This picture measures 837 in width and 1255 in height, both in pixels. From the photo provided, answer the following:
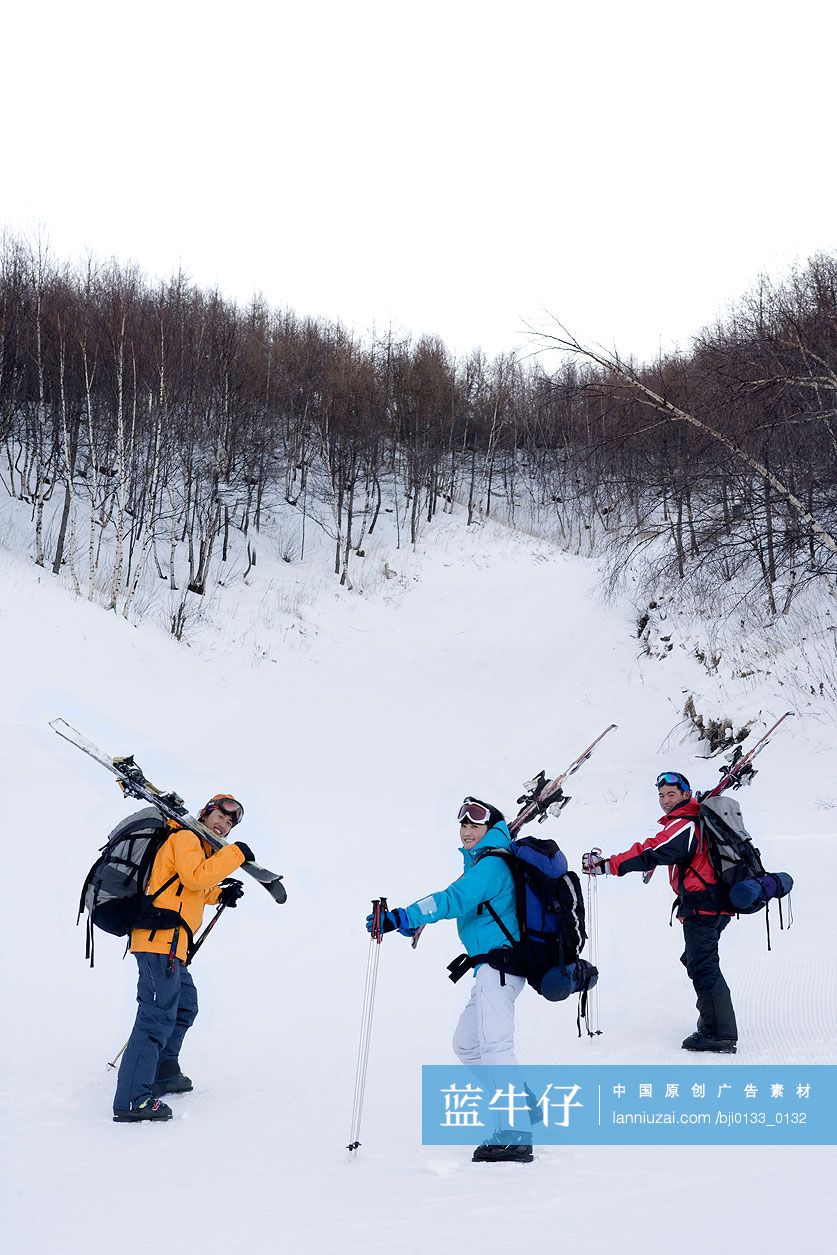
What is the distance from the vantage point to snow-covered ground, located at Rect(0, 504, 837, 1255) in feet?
11.2

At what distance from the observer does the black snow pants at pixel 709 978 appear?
18.1 ft

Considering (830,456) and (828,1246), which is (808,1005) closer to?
(828,1246)

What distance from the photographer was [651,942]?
26.0 ft

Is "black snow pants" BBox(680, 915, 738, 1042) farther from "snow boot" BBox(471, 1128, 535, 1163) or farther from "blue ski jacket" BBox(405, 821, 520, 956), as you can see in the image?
"snow boot" BBox(471, 1128, 535, 1163)

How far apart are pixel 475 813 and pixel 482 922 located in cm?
49

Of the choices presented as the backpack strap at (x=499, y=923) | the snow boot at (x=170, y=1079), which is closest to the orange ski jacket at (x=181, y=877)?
the snow boot at (x=170, y=1079)

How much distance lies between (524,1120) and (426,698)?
18.5m

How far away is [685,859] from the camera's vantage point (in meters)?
5.64

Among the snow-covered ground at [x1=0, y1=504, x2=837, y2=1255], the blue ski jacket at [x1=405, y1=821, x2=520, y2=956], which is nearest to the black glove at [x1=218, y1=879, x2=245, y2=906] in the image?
the snow-covered ground at [x1=0, y1=504, x2=837, y2=1255]

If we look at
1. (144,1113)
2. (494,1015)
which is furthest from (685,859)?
(144,1113)

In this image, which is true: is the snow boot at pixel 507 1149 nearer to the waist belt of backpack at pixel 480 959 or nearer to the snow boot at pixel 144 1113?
the waist belt of backpack at pixel 480 959

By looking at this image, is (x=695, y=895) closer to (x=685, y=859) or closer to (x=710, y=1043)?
(x=685, y=859)

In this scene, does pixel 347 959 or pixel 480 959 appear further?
pixel 347 959

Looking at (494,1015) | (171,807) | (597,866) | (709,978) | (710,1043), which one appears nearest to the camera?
(494,1015)
